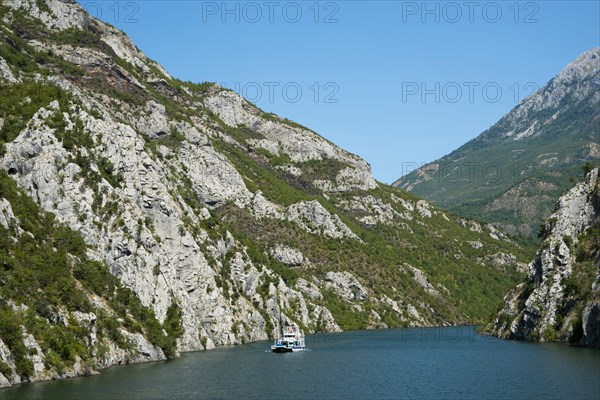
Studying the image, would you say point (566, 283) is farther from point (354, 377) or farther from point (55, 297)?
point (55, 297)

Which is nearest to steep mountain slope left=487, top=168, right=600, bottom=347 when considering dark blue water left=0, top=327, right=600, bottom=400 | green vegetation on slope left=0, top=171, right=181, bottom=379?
dark blue water left=0, top=327, right=600, bottom=400

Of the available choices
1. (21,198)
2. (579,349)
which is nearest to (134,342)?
(21,198)

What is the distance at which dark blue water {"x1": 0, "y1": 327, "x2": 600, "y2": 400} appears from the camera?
78.4 m

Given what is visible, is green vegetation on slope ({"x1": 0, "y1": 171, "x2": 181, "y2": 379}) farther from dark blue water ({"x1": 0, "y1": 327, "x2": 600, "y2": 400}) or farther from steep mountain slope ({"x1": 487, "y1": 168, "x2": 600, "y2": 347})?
steep mountain slope ({"x1": 487, "y1": 168, "x2": 600, "y2": 347})

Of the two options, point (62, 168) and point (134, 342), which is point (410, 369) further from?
point (62, 168)

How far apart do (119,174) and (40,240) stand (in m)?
36.7

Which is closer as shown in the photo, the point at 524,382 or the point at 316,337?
the point at 524,382

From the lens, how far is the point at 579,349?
120438mm

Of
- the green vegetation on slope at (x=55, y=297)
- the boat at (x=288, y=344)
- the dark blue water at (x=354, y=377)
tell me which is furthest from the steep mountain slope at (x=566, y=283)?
the green vegetation on slope at (x=55, y=297)

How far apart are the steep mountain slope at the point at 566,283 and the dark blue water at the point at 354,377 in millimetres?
6731

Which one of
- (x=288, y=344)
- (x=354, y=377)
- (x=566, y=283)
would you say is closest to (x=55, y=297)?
(x=354, y=377)

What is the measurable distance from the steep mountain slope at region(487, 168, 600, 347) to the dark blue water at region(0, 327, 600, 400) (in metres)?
6.73

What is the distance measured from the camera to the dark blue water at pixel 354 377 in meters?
78.4

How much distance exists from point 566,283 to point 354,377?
6634cm
